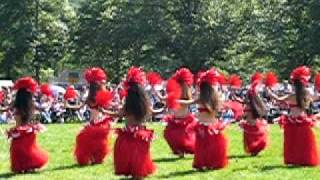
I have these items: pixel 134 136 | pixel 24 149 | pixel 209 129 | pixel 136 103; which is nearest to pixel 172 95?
pixel 136 103

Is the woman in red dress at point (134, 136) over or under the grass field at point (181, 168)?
over

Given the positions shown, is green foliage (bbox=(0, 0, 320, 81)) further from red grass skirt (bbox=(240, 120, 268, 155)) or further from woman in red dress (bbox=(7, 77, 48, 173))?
woman in red dress (bbox=(7, 77, 48, 173))

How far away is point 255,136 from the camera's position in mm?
16141

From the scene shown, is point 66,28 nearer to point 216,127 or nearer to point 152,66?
point 152,66

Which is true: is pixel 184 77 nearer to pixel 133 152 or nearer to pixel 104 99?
pixel 104 99

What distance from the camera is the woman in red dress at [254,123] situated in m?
16.1

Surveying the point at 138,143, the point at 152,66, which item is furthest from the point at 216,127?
the point at 152,66

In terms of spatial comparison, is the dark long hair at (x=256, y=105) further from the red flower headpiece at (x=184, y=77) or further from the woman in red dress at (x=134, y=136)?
the woman in red dress at (x=134, y=136)

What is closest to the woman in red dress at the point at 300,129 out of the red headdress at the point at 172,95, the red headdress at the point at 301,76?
the red headdress at the point at 301,76

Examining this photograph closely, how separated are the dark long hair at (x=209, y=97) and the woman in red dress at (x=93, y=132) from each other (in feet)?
7.28

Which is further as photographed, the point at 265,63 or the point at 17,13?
the point at 17,13

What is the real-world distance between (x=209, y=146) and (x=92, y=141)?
107 inches

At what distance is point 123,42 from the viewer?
52.3m

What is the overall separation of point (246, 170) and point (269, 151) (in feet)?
12.6
